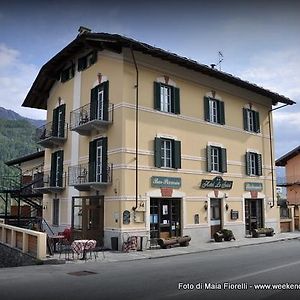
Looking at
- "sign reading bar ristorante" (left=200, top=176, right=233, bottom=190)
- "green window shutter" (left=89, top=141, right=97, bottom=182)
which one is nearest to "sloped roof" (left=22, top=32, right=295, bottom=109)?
"green window shutter" (left=89, top=141, right=97, bottom=182)

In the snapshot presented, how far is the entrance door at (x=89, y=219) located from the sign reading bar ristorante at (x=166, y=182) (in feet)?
8.69

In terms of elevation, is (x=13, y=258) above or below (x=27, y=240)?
below

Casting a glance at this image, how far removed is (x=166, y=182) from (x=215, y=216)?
14.5ft

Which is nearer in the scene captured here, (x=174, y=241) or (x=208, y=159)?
(x=174, y=241)

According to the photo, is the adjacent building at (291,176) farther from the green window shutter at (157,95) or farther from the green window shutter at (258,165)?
the green window shutter at (157,95)

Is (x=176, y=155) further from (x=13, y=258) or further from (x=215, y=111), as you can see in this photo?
(x=13, y=258)

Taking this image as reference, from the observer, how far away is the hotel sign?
77.2 ft

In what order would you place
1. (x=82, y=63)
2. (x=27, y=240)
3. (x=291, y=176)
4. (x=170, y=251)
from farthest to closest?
(x=291, y=176) < (x=82, y=63) < (x=170, y=251) < (x=27, y=240)

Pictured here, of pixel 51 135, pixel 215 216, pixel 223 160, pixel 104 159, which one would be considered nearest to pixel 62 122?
pixel 51 135

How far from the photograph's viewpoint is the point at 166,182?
1895 centimetres

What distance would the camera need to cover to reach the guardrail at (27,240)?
14.3 metres

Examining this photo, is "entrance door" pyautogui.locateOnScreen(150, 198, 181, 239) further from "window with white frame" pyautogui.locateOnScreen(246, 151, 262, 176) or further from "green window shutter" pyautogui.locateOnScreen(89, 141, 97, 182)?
"window with white frame" pyautogui.locateOnScreen(246, 151, 262, 176)

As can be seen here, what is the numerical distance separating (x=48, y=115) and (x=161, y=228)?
36.9 feet

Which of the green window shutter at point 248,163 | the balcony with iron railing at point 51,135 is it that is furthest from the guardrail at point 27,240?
the green window shutter at point 248,163
